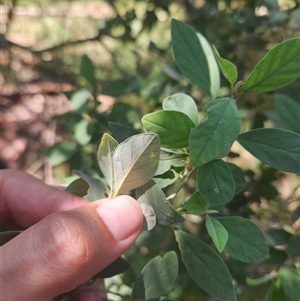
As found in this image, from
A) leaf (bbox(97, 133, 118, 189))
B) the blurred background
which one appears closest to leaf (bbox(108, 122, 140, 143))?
leaf (bbox(97, 133, 118, 189))

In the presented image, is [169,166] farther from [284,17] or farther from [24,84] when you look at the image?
[24,84]

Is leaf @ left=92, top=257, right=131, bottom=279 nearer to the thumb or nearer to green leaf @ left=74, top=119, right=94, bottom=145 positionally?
the thumb

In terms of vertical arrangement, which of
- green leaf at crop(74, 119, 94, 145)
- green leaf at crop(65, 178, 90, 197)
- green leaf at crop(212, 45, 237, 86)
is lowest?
green leaf at crop(74, 119, 94, 145)

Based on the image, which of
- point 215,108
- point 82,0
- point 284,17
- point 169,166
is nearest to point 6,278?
point 169,166

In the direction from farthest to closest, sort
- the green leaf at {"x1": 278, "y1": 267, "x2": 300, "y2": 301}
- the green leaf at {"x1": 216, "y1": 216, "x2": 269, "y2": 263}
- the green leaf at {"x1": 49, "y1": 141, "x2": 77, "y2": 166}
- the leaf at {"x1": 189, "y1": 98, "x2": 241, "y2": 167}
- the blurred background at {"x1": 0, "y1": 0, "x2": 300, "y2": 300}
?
the green leaf at {"x1": 49, "y1": 141, "x2": 77, "y2": 166}, the blurred background at {"x1": 0, "y1": 0, "x2": 300, "y2": 300}, the green leaf at {"x1": 278, "y1": 267, "x2": 300, "y2": 301}, the green leaf at {"x1": 216, "y1": 216, "x2": 269, "y2": 263}, the leaf at {"x1": 189, "y1": 98, "x2": 241, "y2": 167}

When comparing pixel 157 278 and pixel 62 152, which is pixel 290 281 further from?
pixel 62 152

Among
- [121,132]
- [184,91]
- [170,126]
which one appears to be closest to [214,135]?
[170,126]
